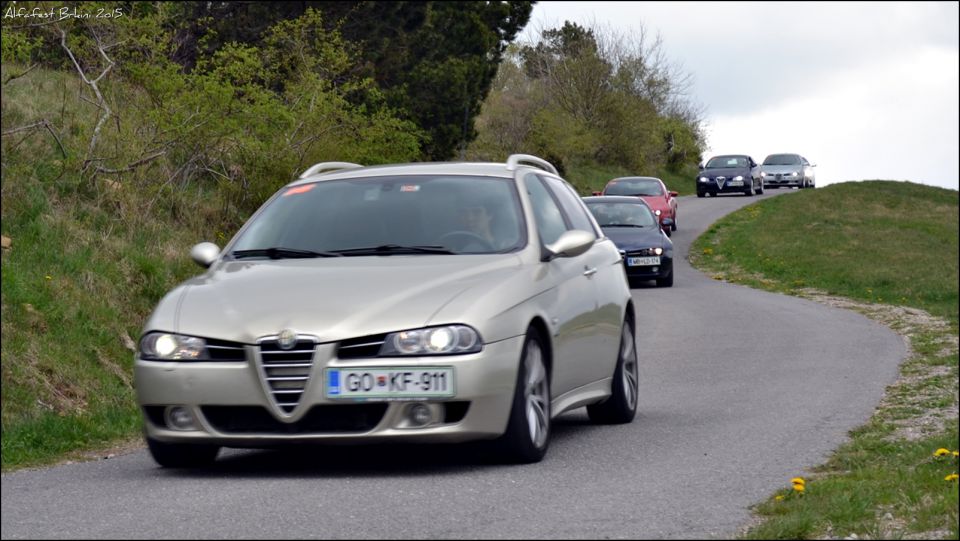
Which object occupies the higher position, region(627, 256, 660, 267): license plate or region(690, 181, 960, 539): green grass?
region(690, 181, 960, 539): green grass

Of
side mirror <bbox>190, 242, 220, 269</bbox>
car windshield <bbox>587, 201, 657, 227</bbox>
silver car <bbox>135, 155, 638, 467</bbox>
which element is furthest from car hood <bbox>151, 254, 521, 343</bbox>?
car windshield <bbox>587, 201, 657, 227</bbox>

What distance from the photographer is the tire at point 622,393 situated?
404 inches

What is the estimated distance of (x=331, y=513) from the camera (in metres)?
6.56

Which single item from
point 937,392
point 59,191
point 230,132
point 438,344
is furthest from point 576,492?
point 230,132

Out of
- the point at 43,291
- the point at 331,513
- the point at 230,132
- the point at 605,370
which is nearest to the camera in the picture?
the point at 331,513

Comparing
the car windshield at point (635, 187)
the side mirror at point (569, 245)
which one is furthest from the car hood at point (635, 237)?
the side mirror at point (569, 245)

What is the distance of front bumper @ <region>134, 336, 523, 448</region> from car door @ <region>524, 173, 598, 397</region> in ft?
3.05

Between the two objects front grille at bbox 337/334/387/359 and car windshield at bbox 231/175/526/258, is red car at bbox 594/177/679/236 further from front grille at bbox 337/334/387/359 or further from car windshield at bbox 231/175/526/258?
front grille at bbox 337/334/387/359

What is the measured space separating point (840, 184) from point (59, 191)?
40.1 meters

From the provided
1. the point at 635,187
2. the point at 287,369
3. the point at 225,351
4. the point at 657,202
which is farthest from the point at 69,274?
the point at 635,187

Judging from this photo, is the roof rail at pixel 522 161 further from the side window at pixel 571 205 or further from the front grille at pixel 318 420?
the front grille at pixel 318 420

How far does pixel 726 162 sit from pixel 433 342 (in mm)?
54898

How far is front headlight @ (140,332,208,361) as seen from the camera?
7695 millimetres

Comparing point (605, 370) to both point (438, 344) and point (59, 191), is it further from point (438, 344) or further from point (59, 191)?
point (59, 191)
